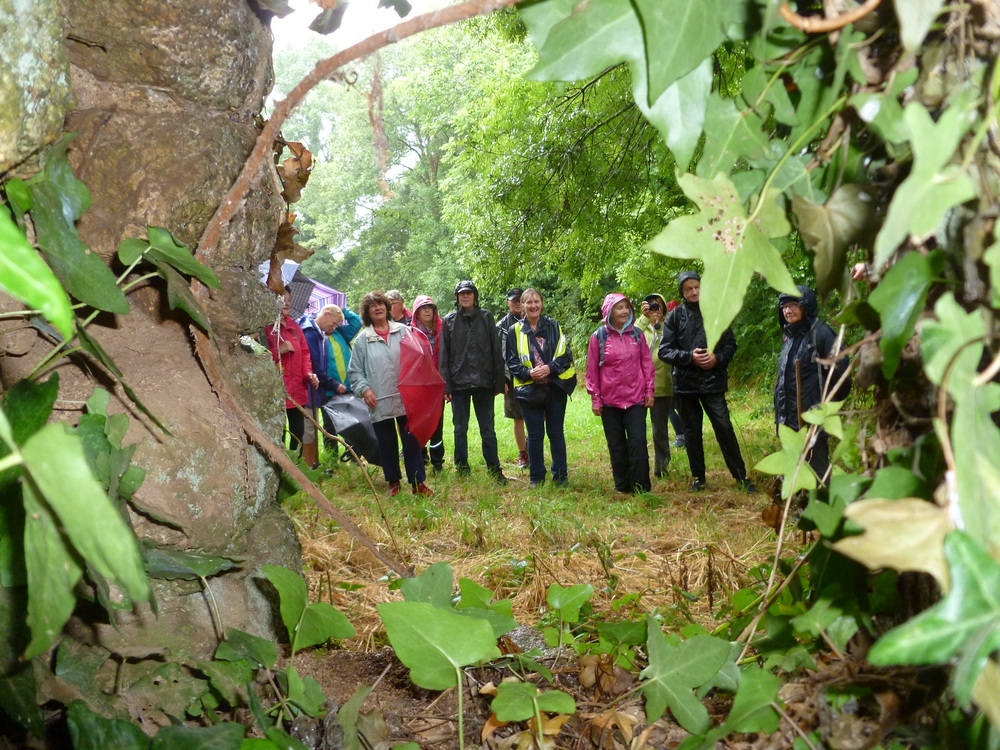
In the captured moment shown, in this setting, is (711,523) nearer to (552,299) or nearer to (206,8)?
(206,8)

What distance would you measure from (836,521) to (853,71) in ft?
1.65

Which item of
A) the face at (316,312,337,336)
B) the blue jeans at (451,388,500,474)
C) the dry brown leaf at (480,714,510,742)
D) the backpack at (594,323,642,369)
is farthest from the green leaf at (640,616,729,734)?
the face at (316,312,337,336)

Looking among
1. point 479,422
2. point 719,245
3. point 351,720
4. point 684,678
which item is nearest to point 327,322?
point 479,422

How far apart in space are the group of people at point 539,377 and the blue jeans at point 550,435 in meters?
0.01

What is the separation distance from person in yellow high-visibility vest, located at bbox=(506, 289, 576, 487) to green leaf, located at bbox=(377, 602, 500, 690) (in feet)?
16.2

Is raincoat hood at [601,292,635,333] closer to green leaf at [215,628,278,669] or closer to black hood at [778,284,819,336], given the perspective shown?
black hood at [778,284,819,336]

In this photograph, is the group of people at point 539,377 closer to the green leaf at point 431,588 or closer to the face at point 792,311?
the face at point 792,311

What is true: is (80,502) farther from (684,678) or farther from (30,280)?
(684,678)

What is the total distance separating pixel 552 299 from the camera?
19297 millimetres

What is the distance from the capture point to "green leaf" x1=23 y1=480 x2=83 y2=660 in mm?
518

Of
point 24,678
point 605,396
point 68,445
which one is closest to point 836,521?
point 68,445

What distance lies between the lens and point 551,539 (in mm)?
3855

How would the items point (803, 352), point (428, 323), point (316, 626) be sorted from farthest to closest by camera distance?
point (428, 323) → point (803, 352) → point (316, 626)

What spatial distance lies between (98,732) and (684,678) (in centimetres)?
92
